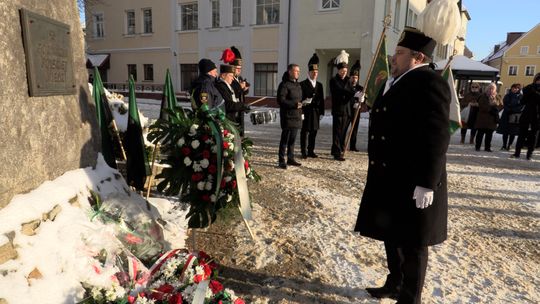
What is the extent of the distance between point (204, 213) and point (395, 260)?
5.07 ft

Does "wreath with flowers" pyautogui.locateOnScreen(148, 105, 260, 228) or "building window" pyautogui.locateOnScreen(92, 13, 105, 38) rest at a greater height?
"building window" pyautogui.locateOnScreen(92, 13, 105, 38)

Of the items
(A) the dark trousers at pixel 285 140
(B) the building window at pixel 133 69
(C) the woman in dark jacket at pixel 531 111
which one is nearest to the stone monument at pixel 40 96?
(A) the dark trousers at pixel 285 140

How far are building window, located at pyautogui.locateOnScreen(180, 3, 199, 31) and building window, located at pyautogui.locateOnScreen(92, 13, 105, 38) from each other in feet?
23.9

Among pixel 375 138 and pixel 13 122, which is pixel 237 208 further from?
pixel 13 122

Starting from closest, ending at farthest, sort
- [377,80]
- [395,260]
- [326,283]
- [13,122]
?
[13,122] < [395,260] < [326,283] < [377,80]

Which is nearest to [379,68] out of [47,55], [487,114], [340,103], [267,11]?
[340,103]

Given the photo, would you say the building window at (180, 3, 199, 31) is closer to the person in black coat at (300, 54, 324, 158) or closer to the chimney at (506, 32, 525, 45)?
the person in black coat at (300, 54, 324, 158)

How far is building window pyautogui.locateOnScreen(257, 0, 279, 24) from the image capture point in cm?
1917

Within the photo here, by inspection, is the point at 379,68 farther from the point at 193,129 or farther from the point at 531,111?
the point at 193,129

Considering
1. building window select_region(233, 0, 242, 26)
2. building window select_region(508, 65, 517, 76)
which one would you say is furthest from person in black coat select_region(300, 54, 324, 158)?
building window select_region(508, 65, 517, 76)

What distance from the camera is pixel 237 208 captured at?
319 cm

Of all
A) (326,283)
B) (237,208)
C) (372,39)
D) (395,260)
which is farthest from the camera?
(372,39)

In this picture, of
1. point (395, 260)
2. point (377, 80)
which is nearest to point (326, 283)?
point (395, 260)

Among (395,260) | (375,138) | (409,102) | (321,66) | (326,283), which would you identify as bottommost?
(326,283)
